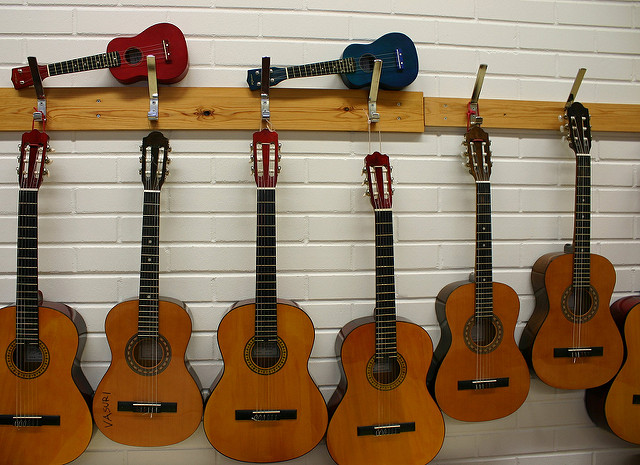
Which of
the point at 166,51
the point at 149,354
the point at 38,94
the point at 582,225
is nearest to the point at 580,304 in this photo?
the point at 582,225

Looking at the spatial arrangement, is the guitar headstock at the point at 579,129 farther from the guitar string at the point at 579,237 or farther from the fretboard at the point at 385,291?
the fretboard at the point at 385,291

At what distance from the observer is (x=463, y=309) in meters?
1.61

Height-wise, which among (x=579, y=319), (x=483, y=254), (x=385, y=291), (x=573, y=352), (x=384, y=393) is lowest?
(x=384, y=393)

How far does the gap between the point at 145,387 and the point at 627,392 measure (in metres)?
1.86

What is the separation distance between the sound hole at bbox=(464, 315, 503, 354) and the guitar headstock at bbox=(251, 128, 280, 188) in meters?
0.93

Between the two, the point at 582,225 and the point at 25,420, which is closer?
the point at 25,420

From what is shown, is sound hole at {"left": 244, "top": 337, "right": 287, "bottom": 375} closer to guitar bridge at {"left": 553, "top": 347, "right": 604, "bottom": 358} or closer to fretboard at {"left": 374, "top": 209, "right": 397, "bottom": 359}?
fretboard at {"left": 374, "top": 209, "right": 397, "bottom": 359}

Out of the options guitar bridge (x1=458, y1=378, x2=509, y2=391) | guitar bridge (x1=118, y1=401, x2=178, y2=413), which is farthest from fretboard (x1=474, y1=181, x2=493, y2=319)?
guitar bridge (x1=118, y1=401, x2=178, y2=413)

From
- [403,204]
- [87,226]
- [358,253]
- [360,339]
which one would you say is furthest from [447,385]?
[87,226]

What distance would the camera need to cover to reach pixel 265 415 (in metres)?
1.45

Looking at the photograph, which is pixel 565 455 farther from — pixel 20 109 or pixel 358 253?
pixel 20 109

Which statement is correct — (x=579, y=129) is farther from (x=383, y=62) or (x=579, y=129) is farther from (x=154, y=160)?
(x=154, y=160)

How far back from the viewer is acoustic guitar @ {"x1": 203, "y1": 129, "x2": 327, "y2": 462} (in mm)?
1460

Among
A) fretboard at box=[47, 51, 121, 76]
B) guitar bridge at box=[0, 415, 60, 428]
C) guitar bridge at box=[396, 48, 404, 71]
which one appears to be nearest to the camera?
guitar bridge at box=[0, 415, 60, 428]
